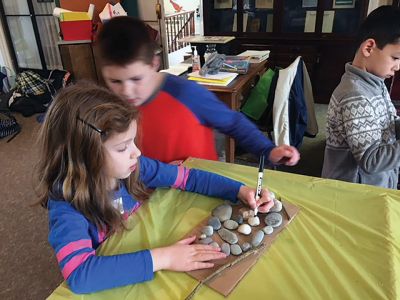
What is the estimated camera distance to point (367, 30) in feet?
4.30

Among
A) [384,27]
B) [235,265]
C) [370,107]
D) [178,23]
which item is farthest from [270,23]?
[235,265]

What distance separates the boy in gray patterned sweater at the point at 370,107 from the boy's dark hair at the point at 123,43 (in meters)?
0.74

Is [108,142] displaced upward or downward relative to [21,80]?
upward

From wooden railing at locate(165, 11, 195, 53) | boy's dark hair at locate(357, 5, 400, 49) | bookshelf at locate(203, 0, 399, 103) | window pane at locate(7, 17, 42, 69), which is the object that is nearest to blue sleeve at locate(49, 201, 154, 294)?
boy's dark hair at locate(357, 5, 400, 49)

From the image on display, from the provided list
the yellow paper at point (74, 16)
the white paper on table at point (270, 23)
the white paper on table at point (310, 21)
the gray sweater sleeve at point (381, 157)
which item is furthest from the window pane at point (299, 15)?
the gray sweater sleeve at point (381, 157)

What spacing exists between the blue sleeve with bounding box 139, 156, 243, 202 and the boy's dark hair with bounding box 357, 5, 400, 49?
2.67ft

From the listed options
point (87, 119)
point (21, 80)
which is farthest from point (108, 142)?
point (21, 80)

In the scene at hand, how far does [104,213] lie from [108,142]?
0.17 m

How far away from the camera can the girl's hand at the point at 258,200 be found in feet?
2.79

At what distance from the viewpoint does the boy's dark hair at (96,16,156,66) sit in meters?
1.03

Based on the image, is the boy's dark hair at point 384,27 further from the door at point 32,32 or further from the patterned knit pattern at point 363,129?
the door at point 32,32

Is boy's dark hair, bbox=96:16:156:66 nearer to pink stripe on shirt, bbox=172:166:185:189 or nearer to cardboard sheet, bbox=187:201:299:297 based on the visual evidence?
pink stripe on shirt, bbox=172:166:185:189

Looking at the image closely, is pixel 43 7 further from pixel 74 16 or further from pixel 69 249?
pixel 69 249

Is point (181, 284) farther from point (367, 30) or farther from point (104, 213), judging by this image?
point (367, 30)
